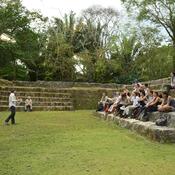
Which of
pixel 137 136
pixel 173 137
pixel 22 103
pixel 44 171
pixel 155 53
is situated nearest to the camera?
pixel 44 171

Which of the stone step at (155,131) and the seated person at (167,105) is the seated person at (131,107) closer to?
the stone step at (155,131)

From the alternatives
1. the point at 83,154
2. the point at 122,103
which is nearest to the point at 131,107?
the point at 122,103

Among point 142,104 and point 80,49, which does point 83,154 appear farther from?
point 80,49

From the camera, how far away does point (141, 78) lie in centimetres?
4216

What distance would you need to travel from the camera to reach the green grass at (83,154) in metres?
8.38

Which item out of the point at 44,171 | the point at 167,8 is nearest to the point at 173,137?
the point at 44,171

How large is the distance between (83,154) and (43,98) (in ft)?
70.3

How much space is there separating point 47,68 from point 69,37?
481cm

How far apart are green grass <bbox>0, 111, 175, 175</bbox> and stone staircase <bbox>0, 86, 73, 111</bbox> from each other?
→ 15226 mm

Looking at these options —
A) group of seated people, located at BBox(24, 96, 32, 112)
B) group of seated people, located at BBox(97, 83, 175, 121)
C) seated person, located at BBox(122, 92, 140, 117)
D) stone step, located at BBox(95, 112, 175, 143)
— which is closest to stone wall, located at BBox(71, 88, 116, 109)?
group of seated people, located at BBox(24, 96, 32, 112)

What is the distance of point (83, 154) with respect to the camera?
399 inches

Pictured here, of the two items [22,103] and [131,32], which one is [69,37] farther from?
[22,103]

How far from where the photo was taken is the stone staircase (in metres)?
29.8

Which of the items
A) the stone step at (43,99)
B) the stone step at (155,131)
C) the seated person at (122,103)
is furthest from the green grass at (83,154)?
the stone step at (43,99)
